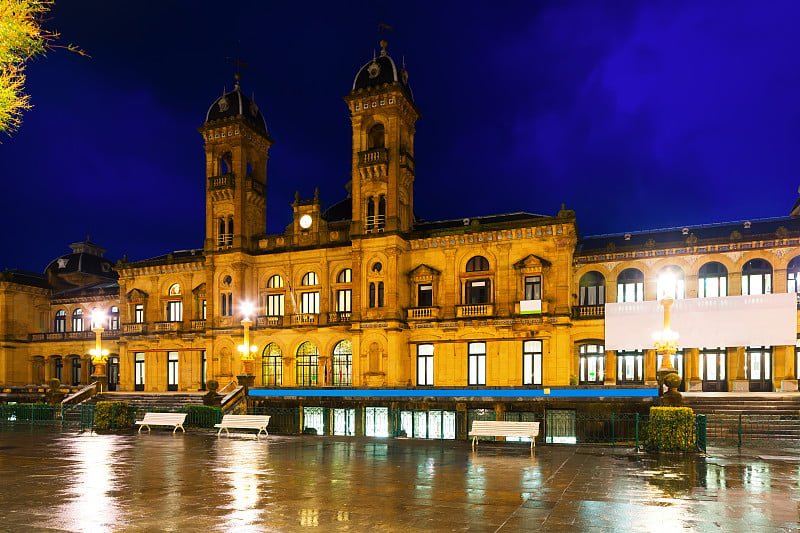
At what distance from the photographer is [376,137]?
1781 inches

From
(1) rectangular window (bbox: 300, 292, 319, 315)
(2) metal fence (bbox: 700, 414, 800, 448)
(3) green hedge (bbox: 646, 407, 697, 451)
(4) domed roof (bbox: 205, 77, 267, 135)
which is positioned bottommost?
(2) metal fence (bbox: 700, 414, 800, 448)

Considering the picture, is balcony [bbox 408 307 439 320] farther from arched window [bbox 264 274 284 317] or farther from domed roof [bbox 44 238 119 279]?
domed roof [bbox 44 238 119 279]

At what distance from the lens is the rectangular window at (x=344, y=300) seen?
44.5m

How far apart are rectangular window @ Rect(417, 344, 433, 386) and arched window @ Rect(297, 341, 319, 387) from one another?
7.69 meters

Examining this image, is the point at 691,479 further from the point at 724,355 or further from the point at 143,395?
the point at 143,395

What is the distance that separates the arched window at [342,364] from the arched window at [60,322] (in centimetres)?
3049

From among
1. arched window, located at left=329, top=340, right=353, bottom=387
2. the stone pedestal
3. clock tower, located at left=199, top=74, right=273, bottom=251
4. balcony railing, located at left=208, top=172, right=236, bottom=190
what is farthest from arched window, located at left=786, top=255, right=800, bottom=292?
balcony railing, located at left=208, top=172, right=236, bottom=190

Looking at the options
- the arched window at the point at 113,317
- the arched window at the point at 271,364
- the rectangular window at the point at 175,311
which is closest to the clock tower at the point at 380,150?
the arched window at the point at 271,364

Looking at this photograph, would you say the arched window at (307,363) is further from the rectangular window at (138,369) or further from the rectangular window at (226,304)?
the rectangular window at (138,369)

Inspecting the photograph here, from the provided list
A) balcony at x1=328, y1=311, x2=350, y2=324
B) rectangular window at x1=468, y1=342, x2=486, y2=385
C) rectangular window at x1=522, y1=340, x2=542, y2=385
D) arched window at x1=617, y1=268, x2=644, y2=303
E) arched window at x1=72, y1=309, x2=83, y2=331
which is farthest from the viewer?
arched window at x1=72, y1=309, x2=83, y2=331

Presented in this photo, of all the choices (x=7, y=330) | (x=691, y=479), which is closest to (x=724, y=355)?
(x=691, y=479)

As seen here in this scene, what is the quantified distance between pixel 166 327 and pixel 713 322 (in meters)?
38.6

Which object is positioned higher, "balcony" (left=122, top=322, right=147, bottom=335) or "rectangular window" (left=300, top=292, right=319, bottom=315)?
"rectangular window" (left=300, top=292, right=319, bottom=315)

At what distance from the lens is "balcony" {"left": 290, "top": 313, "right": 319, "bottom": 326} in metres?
44.2
